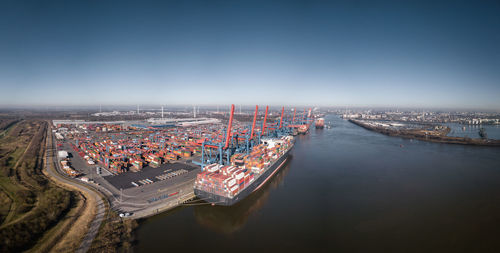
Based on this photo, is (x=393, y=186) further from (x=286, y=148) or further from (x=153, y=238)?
(x=153, y=238)

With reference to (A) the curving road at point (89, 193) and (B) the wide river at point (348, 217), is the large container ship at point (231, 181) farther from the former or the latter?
(A) the curving road at point (89, 193)

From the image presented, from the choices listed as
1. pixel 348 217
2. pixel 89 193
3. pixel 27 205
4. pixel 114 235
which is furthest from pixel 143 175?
pixel 348 217

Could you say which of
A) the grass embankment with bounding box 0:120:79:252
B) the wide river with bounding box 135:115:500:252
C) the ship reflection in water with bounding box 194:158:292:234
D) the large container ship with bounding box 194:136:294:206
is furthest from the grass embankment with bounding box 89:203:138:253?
the large container ship with bounding box 194:136:294:206

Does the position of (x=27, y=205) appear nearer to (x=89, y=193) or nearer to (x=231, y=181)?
(x=89, y=193)

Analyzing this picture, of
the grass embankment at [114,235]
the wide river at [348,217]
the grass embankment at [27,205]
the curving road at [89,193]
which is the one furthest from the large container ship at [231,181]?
the grass embankment at [27,205]

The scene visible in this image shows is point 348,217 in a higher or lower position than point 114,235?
lower

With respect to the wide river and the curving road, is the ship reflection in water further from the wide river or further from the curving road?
the curving road
